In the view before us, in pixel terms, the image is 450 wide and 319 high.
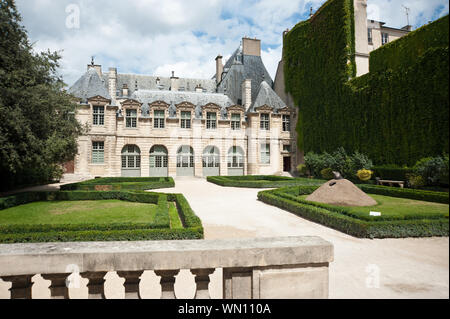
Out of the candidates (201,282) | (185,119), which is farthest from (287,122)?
(201,282)

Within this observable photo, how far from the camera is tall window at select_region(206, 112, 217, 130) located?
1180 inches

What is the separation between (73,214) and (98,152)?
1863cm

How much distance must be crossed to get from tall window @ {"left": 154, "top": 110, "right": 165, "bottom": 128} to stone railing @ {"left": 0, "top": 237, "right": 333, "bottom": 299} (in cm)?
2757

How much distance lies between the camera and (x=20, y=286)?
2070 millimetres

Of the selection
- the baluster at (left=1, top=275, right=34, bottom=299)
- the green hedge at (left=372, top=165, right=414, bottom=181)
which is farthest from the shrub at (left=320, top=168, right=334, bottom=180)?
the baluster at (left=1, top=275, right=34, bottom=299)

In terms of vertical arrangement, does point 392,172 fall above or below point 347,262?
above

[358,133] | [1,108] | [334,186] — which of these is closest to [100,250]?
[334,186]

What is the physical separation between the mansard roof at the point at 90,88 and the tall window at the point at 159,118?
16.3ft

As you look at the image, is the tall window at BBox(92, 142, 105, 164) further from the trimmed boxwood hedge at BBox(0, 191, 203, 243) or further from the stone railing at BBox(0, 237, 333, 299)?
the stone railing at BBox(0, 237, 333, 299)

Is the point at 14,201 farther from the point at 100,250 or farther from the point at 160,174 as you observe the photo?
the point at 160,174

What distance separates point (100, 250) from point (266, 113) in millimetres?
30147

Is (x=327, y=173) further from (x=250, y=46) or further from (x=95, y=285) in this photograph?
(x=95, y=285)

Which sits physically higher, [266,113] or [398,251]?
[266,113]

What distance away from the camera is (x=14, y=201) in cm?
1163
